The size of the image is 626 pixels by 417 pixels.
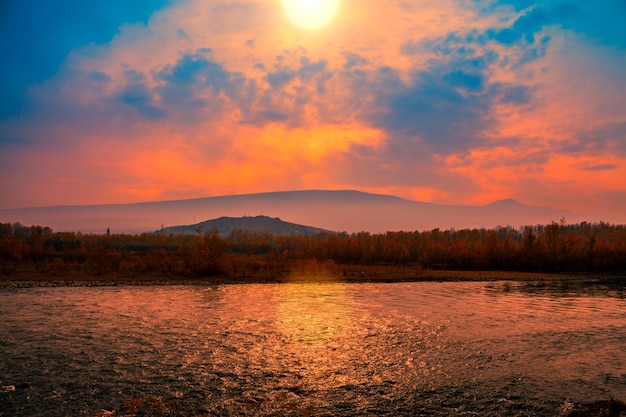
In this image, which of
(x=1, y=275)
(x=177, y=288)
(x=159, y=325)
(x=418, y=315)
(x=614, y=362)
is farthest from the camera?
(x=1, y=275)

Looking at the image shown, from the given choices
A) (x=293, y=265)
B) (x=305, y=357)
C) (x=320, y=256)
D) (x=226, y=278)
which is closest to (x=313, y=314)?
(x=305, y=357)

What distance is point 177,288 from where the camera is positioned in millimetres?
62812

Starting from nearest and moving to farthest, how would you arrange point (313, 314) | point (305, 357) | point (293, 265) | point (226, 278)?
point (305, 357), point (313, 314), point (226, 278), point (293, 265)

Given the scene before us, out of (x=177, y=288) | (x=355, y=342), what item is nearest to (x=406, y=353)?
(x=355, y=342)

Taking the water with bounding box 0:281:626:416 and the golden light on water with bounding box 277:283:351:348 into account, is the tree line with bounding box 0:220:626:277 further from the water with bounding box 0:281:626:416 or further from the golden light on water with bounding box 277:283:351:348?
the water with bounding box 0:281:626:416

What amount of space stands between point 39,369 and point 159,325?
12219mm

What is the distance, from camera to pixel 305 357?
24969 millimetres

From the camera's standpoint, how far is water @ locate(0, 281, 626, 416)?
1803 centimetres

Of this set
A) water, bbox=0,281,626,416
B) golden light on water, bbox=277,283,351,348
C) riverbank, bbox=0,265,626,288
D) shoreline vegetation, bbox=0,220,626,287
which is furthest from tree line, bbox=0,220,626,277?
water, bbox=0,281,626,416

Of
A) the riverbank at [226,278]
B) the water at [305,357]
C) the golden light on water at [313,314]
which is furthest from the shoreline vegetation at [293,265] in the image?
the water at [305,357]

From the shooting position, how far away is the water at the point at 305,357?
18.0 m

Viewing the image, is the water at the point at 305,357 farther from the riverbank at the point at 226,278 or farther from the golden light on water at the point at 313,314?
the riverbank at the point at 226,278

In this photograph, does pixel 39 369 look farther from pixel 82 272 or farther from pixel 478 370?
pixel 82 272

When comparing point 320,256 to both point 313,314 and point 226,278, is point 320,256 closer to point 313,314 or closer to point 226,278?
point 226,278
